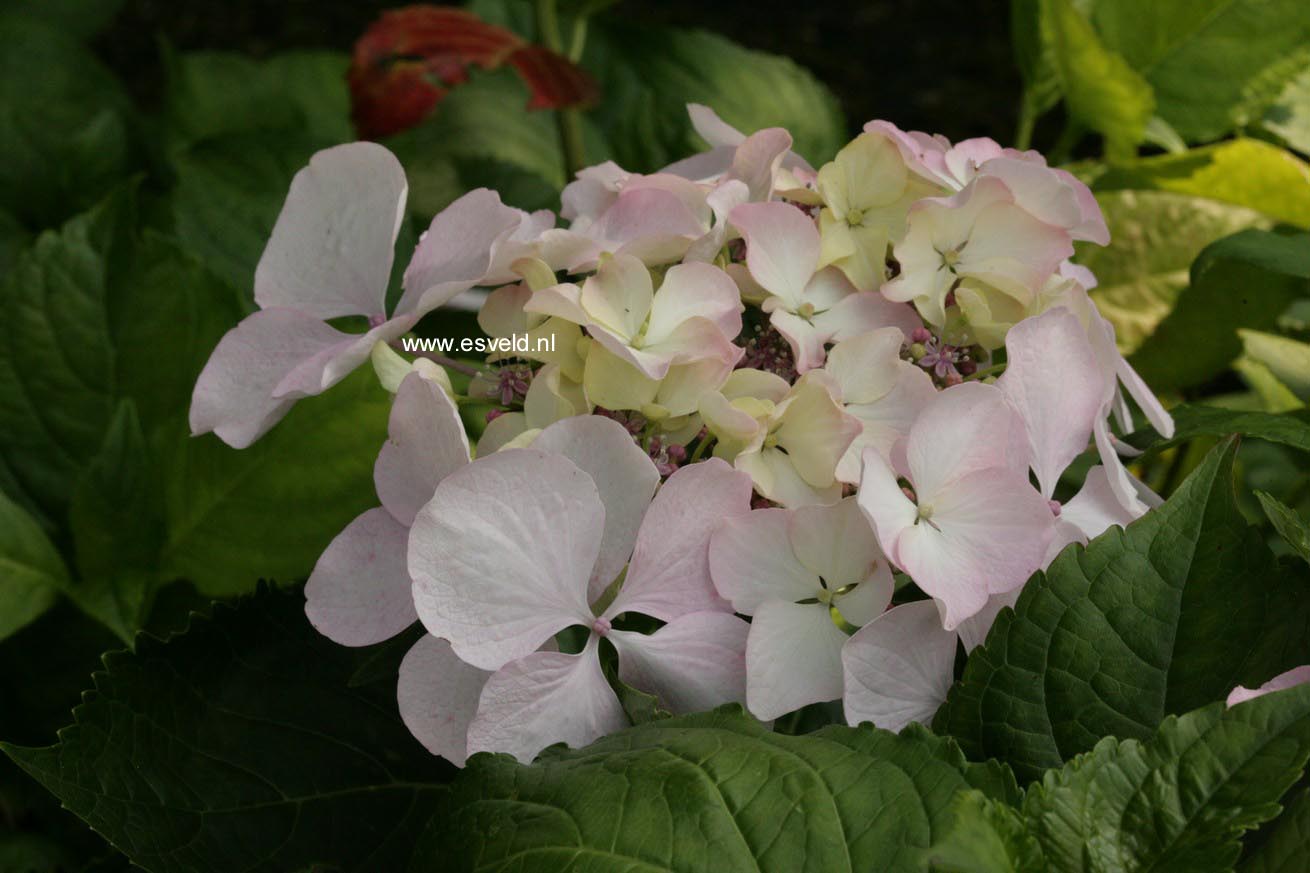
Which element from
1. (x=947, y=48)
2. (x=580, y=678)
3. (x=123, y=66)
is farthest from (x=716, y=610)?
(x=123, y=66)

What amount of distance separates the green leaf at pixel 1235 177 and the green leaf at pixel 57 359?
0.62 m

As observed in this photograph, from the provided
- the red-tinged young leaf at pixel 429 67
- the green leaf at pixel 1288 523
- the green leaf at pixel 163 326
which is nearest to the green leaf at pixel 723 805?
the green leaf at pixel 1288 523

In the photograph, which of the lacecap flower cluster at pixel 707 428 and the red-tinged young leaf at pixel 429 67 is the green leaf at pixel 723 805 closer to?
the lacecap flower cluster at pixel 707 428

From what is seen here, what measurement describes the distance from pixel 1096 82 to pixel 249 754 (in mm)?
650

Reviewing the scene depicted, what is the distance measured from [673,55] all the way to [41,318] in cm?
53

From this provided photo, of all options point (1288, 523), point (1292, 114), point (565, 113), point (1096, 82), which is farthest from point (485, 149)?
point (1288, 523)

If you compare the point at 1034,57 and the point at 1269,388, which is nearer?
the point at 1269,388

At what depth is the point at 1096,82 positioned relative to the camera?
85 centimetres

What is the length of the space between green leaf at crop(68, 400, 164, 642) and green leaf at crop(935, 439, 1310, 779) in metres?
0.45

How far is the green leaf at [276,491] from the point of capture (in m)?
0.71

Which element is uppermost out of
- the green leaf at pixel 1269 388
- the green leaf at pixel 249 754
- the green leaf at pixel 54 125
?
the green leaf at pixel 249 754

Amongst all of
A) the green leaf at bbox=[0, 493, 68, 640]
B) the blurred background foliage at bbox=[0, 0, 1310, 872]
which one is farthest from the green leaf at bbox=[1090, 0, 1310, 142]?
the green leaf at bbox=[0, 493, 68, 640]

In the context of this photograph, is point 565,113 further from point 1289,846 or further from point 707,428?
point 1289,846

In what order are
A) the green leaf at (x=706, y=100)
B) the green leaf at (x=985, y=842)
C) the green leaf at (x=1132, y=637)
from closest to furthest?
the green leaf at (x=985, y=842), the green leaf at (x=1132, y=637), the green leaf at (x=706, y=100)
